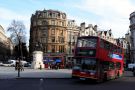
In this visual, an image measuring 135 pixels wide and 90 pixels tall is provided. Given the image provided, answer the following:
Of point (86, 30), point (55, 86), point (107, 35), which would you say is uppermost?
A: point (86, 30)

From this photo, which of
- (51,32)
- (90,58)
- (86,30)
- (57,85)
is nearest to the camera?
(57,85)

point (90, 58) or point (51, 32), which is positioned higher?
point (51, 32)

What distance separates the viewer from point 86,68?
30234 mm

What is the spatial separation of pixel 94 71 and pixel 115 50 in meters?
7.96

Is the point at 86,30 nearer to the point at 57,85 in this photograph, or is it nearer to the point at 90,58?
the point at 90,58

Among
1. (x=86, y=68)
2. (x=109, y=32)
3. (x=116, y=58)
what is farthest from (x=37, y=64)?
(x=109, y=32)

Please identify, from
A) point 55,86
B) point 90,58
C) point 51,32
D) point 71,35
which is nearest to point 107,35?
point 71,35

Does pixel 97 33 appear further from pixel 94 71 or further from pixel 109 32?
pixel 94 71

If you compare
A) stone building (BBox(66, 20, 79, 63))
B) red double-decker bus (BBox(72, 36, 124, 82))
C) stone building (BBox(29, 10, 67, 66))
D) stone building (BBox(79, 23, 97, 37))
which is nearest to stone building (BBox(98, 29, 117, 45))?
stone building (BBox(79, 23, 97, 37))

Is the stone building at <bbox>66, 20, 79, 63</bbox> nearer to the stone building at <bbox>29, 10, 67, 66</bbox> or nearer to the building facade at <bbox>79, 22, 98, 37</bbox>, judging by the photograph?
the stone building at <bbox>29, 10, 67, 66</bbox>

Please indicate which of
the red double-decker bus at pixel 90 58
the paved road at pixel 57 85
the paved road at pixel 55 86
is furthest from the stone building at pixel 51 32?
the paved road at pixel 55 86

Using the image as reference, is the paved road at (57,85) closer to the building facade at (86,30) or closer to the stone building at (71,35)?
the stone building at (71,35)

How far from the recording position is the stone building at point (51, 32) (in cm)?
10553

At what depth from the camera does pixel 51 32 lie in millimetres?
107500
